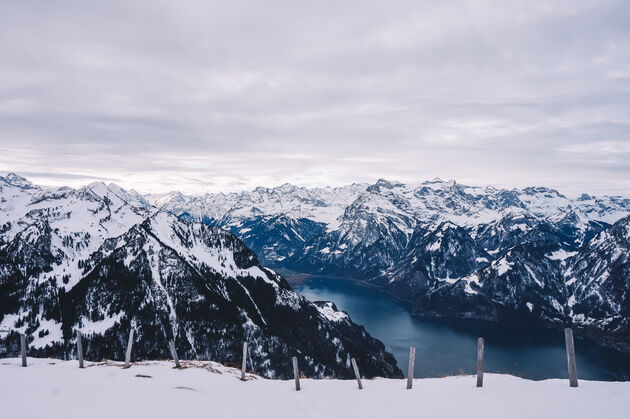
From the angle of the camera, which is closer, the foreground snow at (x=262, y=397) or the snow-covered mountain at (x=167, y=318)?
the foreground snow at (x=262, y=397)

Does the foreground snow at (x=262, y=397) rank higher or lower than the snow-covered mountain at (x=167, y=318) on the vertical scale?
higher

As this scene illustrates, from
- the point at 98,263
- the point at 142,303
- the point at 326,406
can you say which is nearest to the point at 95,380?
the point at 326,406

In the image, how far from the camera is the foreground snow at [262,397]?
691 inches

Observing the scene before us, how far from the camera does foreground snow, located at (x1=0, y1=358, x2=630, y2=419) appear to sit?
57.6 ft

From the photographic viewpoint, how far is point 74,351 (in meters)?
151

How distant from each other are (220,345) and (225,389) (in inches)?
5422

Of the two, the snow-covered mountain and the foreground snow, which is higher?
the foreground snow

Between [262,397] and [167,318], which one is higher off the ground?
[262,397]

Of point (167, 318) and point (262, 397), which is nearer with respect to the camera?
point (262, 397)

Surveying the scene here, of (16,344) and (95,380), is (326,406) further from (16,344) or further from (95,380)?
(16,344)

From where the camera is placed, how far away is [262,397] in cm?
2588

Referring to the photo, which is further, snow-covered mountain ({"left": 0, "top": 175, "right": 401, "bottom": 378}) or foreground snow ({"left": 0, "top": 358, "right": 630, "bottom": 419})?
snow-covered mountain ({"left": 0, "top": 175, "right": 401, "bottom": 378})

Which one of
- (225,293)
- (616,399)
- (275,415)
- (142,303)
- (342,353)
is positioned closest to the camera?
(616,399)

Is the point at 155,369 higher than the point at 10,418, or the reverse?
the point at 10,418
